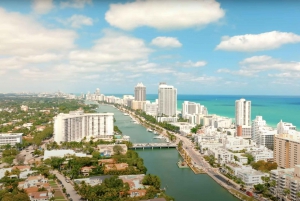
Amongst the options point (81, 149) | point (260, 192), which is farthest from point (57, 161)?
point (260, 192)

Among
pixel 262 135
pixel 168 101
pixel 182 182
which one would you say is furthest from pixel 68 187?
pixel 168 101

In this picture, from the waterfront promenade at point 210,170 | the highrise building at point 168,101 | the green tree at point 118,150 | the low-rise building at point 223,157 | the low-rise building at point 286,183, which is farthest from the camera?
the highrise building at point 168,101

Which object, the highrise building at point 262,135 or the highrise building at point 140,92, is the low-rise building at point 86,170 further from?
the highrise building at point 140,92

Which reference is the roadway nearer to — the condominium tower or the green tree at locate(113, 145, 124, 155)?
the green tree at locate(113, 145, 124, 155)

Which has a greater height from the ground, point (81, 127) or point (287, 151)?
point (81, 127)

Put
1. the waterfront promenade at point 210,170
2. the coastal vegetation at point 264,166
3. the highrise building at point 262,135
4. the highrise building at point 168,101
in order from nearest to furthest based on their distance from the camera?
the waterfront promenade at point 210,170, the coastal vegetation at point 264,166, the highrise building at point 262,135, the highrise building at point 168,101

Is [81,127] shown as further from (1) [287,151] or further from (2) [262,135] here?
(1) [287,151]

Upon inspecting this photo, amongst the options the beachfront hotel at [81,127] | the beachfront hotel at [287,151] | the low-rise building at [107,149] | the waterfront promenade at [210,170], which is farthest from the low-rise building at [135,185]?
the beachfront hotel at [81,127]

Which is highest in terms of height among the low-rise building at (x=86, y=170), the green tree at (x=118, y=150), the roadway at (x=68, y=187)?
the green tree at (x=118, y=150)
